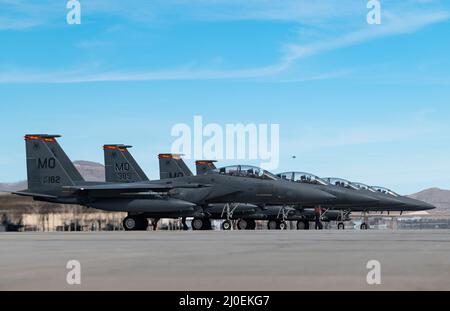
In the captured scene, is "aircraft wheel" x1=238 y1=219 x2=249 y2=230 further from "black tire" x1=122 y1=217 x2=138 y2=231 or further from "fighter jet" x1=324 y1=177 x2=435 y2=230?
"black tire" x1=122 y1=217 x2=138 y2=231

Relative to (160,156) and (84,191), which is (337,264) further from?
(160,156)

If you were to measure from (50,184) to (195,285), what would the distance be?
126 feet

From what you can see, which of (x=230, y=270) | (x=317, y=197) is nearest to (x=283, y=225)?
(x=317, y=197)

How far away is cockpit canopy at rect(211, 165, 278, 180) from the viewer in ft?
141

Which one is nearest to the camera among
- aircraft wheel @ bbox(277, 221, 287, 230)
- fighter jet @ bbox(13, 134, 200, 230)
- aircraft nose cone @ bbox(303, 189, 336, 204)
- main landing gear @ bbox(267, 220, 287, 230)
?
aircraft nose cone @ bbox(303, 189, 336, 204)

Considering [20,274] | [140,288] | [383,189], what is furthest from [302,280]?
[383,189]

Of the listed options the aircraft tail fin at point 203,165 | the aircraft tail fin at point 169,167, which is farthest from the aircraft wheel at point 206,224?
the aircraft tail fin at point 203,165

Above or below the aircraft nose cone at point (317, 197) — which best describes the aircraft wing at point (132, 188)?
above

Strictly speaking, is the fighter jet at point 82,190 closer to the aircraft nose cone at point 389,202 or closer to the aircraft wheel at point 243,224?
the aircraft wheel at point 243,224

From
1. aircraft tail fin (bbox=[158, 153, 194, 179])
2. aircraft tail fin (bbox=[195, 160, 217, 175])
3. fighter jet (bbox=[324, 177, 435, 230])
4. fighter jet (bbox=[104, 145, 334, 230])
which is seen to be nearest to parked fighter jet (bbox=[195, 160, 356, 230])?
fighter jet (bbox=[324, 177, 435, 230])

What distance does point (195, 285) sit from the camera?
362 inches

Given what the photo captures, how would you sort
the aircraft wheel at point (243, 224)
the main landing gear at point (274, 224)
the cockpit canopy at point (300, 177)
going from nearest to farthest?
the cockpit canopy at point (300, 177), the aircraft wheel at point (243, 224), the main landing gear at point (274, 224)

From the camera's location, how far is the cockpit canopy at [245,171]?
4309 cm

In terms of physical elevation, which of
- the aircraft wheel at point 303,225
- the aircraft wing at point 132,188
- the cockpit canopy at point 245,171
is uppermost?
the cockpit canopy at point 245,171
